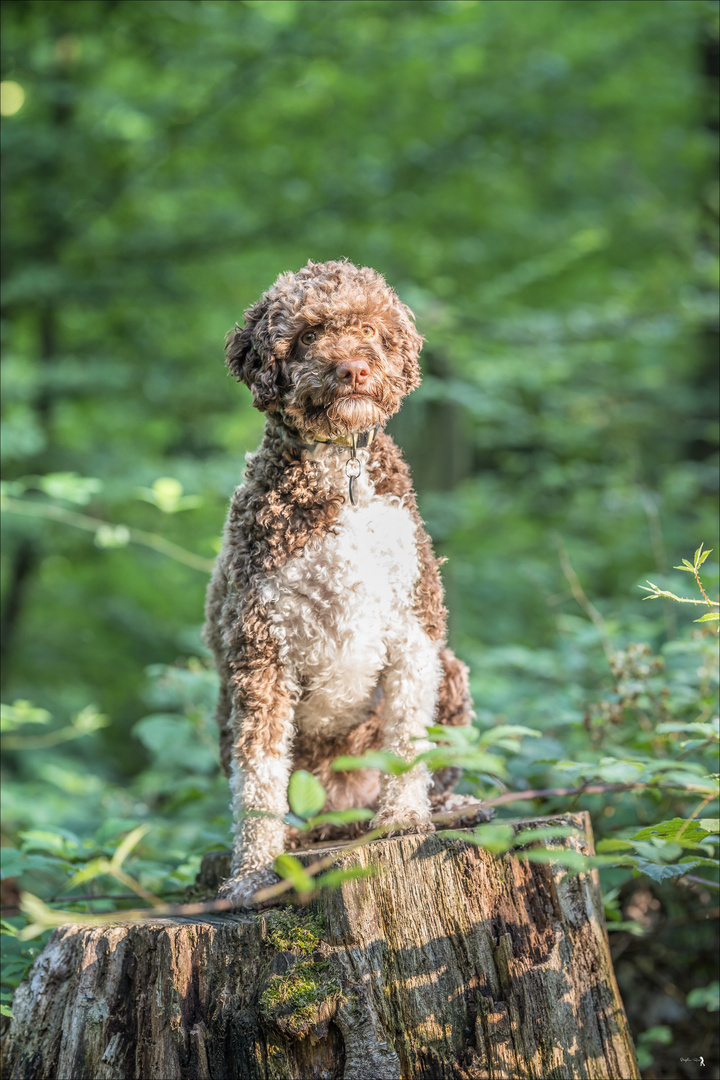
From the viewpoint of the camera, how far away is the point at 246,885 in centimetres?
A: 279

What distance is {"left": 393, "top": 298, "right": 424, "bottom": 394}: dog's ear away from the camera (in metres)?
2.92

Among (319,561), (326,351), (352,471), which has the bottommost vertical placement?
(319,561)

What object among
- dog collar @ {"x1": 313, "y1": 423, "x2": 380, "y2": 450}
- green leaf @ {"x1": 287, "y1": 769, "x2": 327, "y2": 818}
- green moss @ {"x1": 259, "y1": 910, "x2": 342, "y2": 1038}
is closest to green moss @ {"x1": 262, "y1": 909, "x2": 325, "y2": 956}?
green moss @ {"x1": 259, "y1": 910, "x2": 342, "y2": 1038}

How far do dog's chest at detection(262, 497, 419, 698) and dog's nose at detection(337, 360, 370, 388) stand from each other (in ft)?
1.55

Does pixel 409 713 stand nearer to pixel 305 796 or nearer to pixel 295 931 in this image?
pixel 295 931

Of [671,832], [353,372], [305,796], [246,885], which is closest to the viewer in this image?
[305,796]

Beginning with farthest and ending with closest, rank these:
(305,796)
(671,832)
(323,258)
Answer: (323,258), (671,832), (305,796)

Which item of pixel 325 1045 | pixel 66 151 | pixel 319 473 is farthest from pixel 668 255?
pixel 325 1045

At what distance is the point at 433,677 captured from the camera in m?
3.05

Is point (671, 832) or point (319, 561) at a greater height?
point (319, 561)

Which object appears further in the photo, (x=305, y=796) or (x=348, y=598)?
(x=348, y=598)

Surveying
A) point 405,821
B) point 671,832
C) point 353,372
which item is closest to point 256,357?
point 353,372

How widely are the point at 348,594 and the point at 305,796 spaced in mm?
1275

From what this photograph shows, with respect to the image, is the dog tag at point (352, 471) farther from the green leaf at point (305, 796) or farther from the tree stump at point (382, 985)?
the green leaf at point (305, 796)
